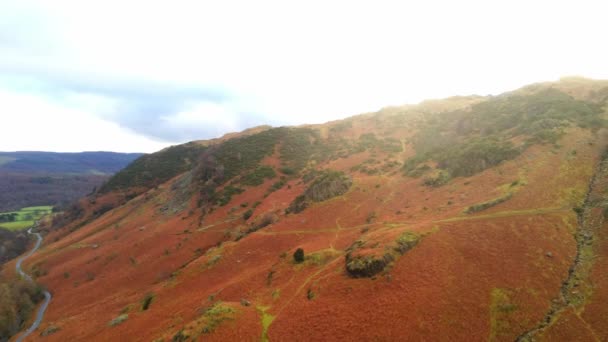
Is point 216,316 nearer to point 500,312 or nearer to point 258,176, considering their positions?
point 500,312

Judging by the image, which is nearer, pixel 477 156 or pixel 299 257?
pixel 299 257

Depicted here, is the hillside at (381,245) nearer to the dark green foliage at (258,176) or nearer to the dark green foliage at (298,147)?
the dark green foliage at (258,176)

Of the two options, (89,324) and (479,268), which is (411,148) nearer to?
(479,268)

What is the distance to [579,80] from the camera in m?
62.8

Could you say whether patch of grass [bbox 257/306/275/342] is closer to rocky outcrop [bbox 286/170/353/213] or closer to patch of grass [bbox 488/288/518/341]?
patch of grass [bbox 488/288/518/341]

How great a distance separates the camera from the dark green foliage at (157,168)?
10825cm

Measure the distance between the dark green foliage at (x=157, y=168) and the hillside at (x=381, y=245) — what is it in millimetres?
30673

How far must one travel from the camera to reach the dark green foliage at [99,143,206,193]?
10825cm

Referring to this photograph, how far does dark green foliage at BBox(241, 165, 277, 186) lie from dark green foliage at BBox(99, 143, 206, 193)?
164 feet

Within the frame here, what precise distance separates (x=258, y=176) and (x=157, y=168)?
62761 millimetres

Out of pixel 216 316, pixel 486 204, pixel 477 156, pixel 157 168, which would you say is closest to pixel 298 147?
pixel 477 156

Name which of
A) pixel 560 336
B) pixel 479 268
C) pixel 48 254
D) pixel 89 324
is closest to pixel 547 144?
pixel 479 268

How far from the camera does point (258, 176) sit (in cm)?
7175

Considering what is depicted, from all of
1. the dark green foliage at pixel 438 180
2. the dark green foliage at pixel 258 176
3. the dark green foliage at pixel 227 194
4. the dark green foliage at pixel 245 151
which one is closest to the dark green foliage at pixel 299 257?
the dark green foliage at pixel 438 180
